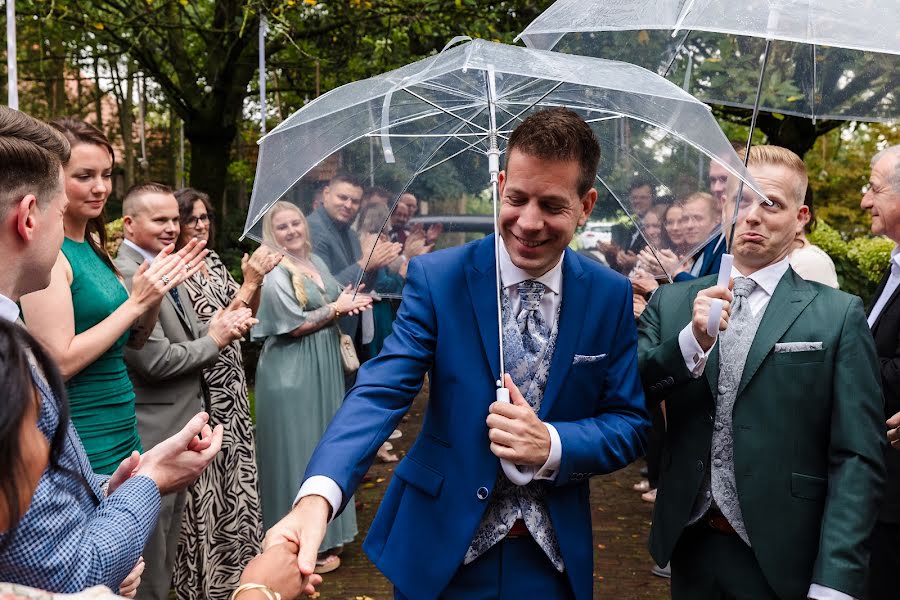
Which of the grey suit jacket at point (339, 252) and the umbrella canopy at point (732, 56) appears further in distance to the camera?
the grey suit jacket at point (339, 252)

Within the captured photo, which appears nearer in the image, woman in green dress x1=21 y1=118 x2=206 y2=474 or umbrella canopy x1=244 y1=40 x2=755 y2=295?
umbrella canopy x1=244 y1=40 x2=755 y2=295

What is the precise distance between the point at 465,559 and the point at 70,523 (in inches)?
46.0

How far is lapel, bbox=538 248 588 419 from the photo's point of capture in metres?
2.55

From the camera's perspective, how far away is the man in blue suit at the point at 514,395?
2477mm

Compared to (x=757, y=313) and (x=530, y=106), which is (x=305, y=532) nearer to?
(x=530, y=106)

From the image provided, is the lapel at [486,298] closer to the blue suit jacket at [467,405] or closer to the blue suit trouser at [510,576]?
the blue suit jacket at [467,405]

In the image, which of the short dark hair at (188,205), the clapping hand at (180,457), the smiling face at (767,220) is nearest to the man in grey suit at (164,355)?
the short dark hair at (188,205)

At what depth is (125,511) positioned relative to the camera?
2053 mm

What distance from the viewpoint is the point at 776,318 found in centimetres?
290

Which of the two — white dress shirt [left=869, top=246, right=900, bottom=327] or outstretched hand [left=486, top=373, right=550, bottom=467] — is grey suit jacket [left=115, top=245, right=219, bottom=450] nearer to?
outstretched hand [left=486, top=373, right=550, bottom=467]

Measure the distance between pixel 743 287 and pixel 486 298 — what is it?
106 centimetres

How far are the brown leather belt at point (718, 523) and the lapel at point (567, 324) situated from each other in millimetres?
808

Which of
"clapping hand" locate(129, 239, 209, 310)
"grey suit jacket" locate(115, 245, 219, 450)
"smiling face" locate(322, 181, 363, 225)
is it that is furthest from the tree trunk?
"smiling face" locate(322, 181, 363, 225)

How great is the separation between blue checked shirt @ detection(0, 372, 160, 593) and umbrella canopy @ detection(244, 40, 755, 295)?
123 cm
